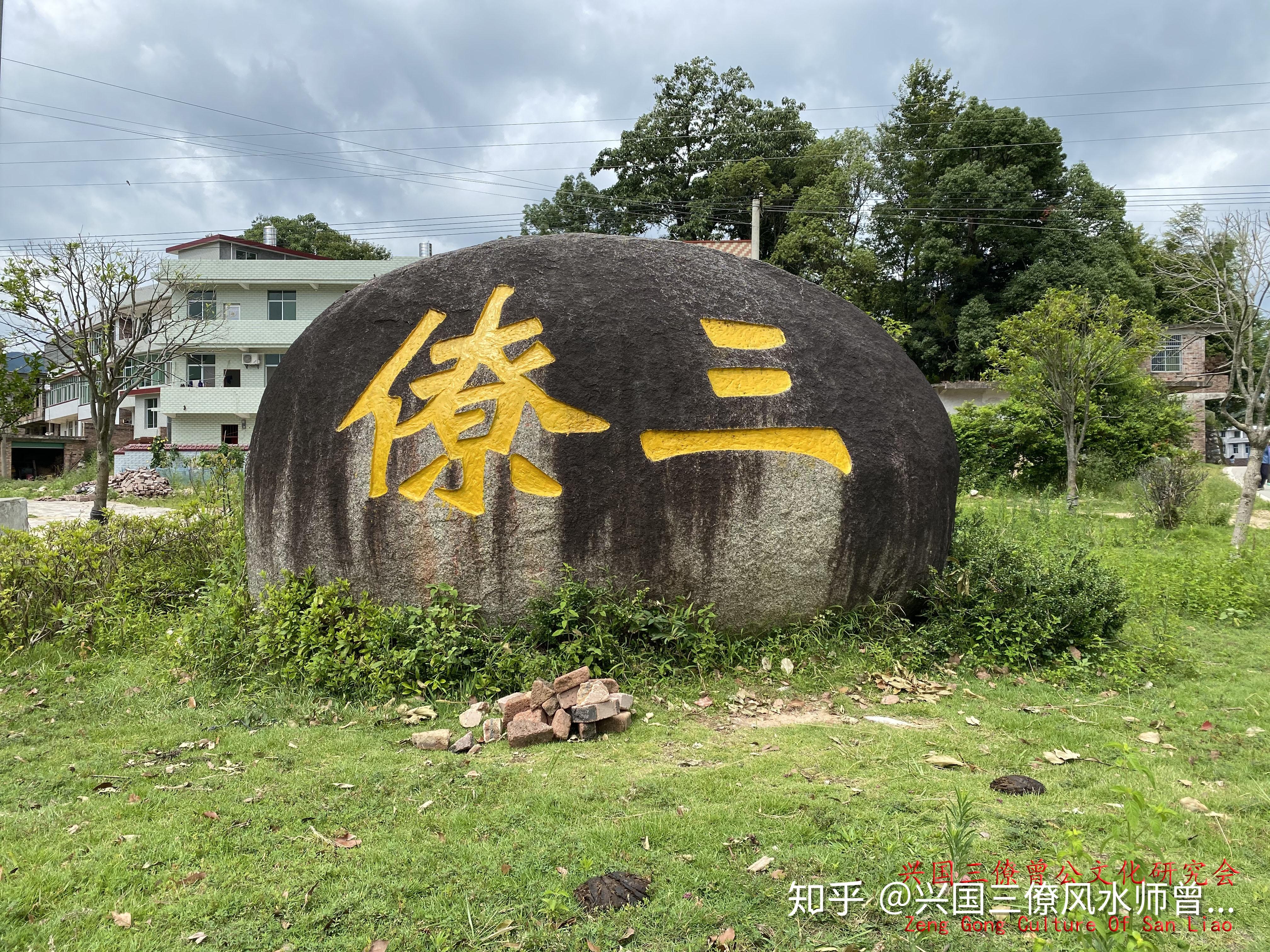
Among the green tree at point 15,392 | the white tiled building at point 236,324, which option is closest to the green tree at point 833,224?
the white tiled building at point 236,324

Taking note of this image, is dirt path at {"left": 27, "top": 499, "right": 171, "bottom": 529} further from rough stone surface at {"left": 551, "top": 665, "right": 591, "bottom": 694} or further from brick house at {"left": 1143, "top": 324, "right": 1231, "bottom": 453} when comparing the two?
brick house at {"left": 1143, "top": 324, "right": 1231, "bottom": 453}

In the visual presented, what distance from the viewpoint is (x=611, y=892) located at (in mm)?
2846

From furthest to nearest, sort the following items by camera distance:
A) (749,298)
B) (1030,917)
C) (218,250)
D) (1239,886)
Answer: (218,250) < (749,298) < (1239,886) < (1030,917)

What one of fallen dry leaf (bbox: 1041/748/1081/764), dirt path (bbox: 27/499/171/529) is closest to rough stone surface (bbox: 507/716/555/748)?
fallen dry leaf (bbox: 1041/748/1081/764)

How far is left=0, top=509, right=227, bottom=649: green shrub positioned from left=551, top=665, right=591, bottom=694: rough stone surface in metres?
3.97

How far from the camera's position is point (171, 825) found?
3406 mm

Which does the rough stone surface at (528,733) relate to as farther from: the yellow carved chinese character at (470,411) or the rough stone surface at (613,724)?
the yellow carved chinese character at (470,411)

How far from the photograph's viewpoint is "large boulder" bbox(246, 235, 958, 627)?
214 inches

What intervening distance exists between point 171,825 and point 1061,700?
5.26 metres

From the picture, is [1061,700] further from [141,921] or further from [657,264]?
→ [141,921]

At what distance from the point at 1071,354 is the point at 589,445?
43.3 ft

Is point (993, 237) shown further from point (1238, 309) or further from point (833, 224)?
point (1238, 309)

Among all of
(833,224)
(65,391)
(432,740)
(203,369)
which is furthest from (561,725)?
(65,391)

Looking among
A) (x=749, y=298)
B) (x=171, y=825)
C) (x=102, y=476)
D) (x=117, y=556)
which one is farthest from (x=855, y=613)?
(x=102, y=476)
